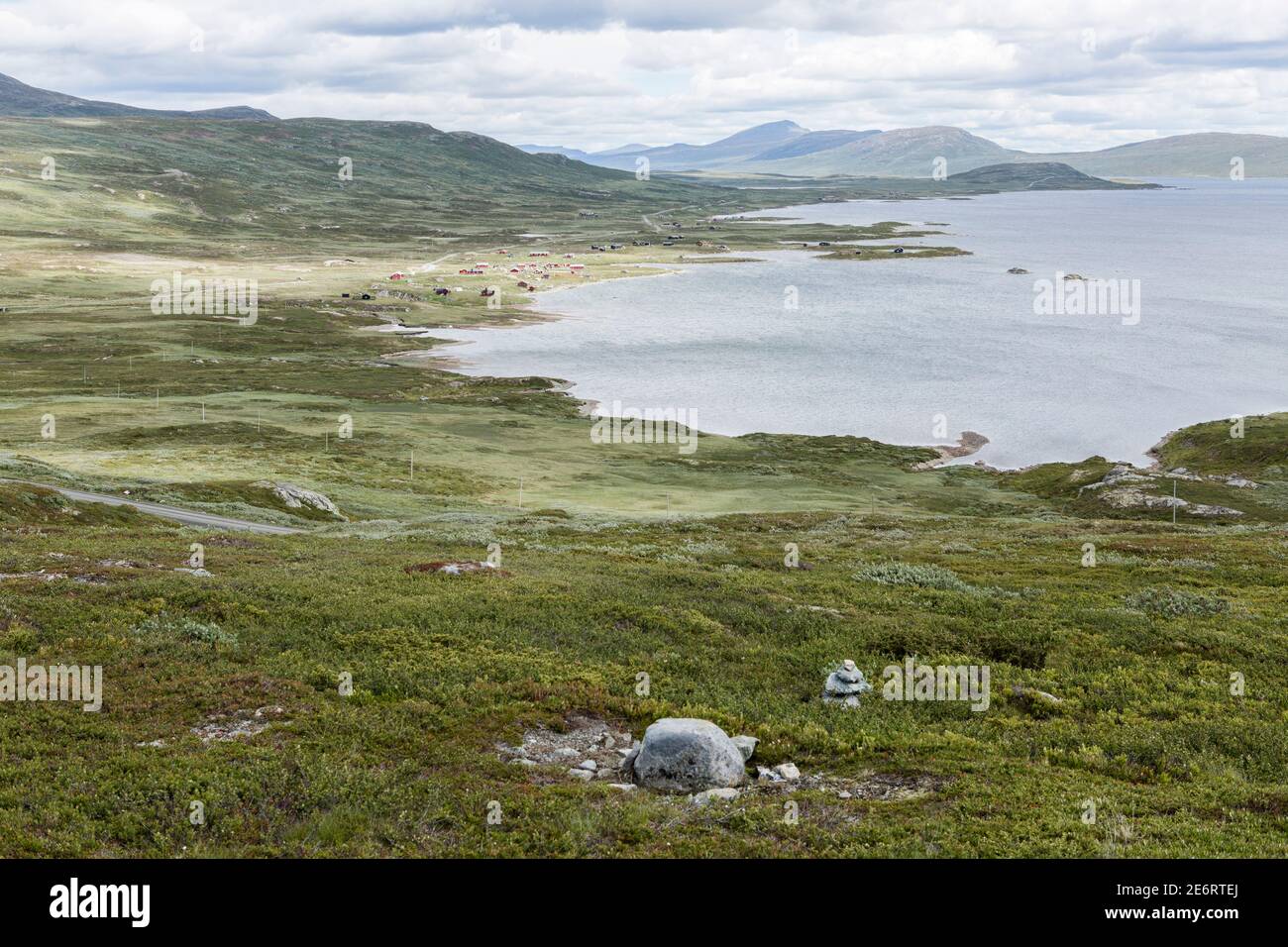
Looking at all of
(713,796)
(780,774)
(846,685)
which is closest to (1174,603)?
(846,685)

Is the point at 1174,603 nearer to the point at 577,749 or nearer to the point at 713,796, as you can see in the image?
the point at 713,796

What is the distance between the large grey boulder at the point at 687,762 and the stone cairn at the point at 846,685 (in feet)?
18.3

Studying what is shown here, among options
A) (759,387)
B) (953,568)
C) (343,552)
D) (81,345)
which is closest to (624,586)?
(343,552)

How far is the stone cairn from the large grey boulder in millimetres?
5579

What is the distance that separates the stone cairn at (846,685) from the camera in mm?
24875

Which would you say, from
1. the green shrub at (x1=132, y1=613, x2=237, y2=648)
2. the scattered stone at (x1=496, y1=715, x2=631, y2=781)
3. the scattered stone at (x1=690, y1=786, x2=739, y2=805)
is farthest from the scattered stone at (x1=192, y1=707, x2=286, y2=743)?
the scattered stone at (x1=690, y1=786, x2=739, y2=805)

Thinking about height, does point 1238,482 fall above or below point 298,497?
below

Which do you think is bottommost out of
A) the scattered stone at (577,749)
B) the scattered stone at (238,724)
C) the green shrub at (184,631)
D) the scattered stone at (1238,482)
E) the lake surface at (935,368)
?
the scattered stone at (1238,482)

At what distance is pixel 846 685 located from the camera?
2533 cm

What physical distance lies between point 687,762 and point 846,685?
7.34 metres

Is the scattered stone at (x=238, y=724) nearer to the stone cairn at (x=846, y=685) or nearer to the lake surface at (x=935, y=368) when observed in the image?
the stone cairn at (x=846, y=685)

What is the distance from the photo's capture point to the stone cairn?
24875 mm

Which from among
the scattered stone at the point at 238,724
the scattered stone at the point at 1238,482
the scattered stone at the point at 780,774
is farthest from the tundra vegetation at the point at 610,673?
the scattered stone at the point at 1238,482
